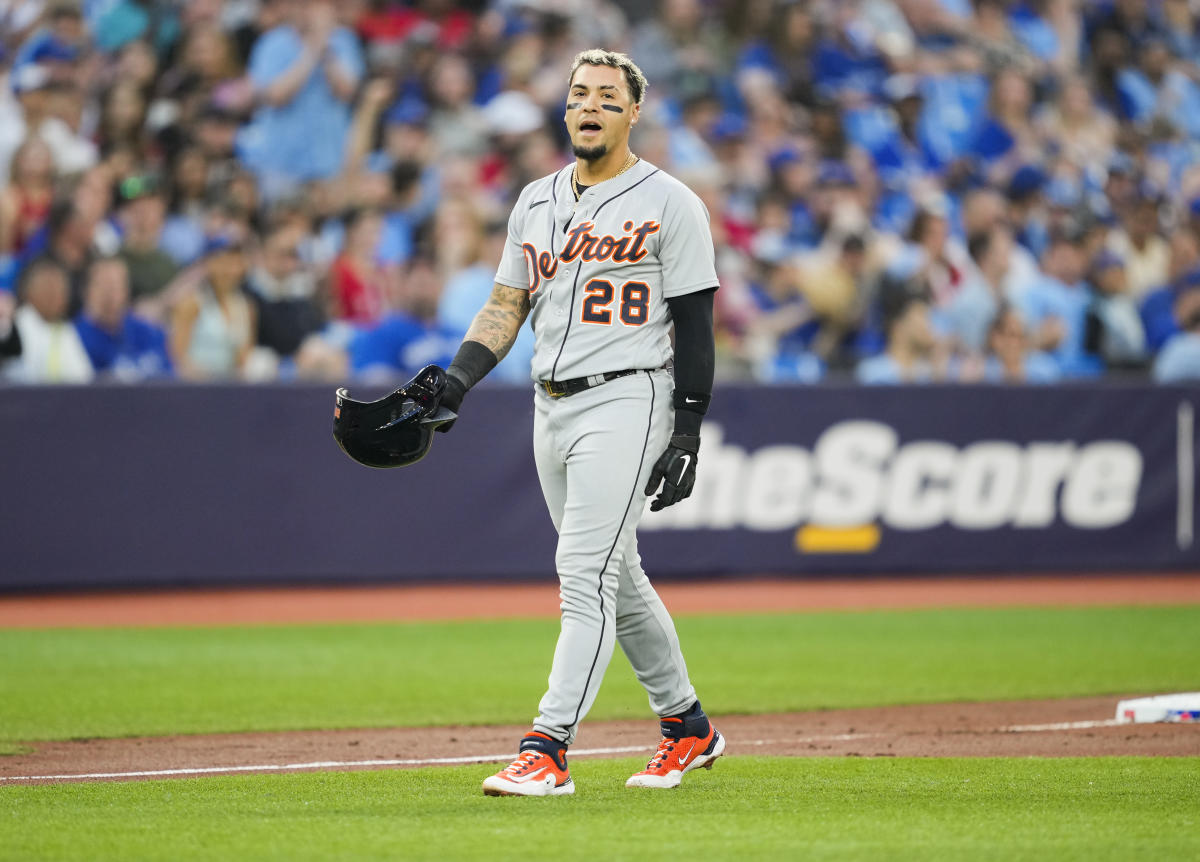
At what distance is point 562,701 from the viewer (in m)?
5.15

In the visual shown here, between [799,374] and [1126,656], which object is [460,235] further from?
[1126,656]

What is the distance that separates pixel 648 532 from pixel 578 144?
744 cm

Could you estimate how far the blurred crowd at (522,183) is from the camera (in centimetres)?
1225

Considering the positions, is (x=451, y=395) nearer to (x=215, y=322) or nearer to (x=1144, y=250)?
(x=215, y=322)

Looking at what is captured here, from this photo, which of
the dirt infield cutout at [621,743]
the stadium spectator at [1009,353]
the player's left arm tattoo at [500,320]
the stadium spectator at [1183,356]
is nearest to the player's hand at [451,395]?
the player's left arm tattoo at [500,320]

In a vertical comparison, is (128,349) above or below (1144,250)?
below

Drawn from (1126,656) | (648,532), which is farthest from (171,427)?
(1126,656)

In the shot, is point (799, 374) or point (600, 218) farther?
point (799, 374)

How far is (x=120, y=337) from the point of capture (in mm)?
11914

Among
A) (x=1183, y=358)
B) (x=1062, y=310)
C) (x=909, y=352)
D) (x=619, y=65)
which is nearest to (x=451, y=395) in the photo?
(x=619, y=65)

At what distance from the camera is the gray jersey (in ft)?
17.2

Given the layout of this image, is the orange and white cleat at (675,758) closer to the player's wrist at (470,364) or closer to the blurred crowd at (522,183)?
the player's wrist at (470,364)

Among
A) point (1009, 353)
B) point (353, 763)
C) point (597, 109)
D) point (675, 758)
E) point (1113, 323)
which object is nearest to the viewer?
point (597, 109)

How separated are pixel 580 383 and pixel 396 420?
0.61 metres
